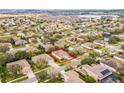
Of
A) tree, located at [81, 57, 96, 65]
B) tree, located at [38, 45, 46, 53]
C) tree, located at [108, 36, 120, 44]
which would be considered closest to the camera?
tree, located at [81, 57, 96, 65]

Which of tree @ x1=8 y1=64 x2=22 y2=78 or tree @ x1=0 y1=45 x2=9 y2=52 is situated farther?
tree @ x1=0 y1=45 x2=9 y2=52

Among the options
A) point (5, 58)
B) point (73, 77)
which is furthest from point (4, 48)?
point (73, 77)

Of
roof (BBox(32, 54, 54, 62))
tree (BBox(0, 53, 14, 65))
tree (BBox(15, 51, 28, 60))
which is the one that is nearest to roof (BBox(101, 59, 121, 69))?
roof (BBox(32, 54, 54, 62))

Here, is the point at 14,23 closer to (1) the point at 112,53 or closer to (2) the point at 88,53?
(2) the point at 88,53

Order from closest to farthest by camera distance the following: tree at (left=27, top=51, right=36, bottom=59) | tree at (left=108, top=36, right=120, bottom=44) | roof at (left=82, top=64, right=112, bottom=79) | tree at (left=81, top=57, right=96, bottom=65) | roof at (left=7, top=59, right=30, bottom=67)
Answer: roof at (left=82, top=64, right=112, bottom=79) < roof at (left=7, top=59, right=30, bottom=67) < tree at (left=81, top=57, right=96, bottom=65) < tree at (left=27, top=51, right=36, bottom=59) < tree at (left=108, top=36, right=120, bottom=44)

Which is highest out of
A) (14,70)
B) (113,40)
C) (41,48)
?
(113,40)

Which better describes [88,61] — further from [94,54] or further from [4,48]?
[4,48]

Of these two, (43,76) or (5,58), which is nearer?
(43,76)

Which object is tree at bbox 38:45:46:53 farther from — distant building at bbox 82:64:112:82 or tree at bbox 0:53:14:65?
distant building at bbox 82:64:112:82
